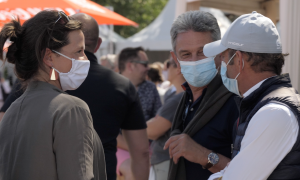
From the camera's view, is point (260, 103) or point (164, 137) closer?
point (260, 103)

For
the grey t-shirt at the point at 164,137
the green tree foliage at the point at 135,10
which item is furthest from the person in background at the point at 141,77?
the green tree foliage at the point at 135,10

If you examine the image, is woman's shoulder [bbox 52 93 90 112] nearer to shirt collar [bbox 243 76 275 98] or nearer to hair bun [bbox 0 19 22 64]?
hair bun [bbox 0 19 22 64]

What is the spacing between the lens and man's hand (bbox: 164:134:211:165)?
5.96 feet

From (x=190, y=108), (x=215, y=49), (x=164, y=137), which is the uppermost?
(x=215, y=49)

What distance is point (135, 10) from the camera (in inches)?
841

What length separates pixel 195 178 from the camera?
1.98 metres

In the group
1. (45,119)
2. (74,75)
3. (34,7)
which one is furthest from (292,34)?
(34,7)

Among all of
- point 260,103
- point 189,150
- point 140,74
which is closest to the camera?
point 260,103

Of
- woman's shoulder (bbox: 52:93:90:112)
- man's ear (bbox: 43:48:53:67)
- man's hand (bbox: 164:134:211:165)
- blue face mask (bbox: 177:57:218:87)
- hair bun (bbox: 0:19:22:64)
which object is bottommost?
man's hand (bbox: 164:134:211:165)

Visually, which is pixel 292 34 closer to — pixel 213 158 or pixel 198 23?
pixel 198 23

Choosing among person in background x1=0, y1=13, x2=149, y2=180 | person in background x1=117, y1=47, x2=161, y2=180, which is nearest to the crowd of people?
person in background x1=0, y1=13, x2=149, y2=180

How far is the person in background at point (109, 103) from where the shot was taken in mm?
2336

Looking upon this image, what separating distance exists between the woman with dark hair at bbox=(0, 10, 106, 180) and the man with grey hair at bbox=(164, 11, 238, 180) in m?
0.57

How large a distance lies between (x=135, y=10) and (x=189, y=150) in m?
20.4
